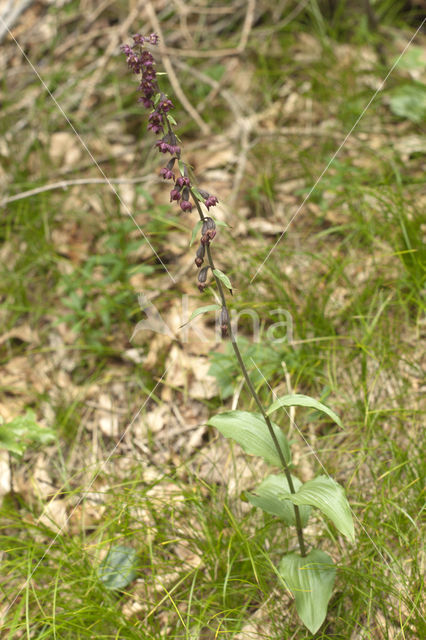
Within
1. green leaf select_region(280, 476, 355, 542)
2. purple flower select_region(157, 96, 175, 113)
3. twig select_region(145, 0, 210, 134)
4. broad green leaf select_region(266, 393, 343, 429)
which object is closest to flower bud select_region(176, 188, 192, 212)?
purple flower select_region(157, 96, 175, 113)

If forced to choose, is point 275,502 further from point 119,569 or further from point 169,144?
point 169,144

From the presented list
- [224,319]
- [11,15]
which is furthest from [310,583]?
[11,15]

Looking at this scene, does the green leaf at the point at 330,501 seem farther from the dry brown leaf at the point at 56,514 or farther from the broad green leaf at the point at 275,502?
the dry brown leaf at the point at 56,514

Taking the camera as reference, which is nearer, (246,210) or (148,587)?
(148,587)

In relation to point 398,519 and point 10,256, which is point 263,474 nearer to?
point 398,519

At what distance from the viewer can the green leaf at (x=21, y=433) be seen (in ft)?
8.32

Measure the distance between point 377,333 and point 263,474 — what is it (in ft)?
2.76

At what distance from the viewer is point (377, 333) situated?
2.69 metres

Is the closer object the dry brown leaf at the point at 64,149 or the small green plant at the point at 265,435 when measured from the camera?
the small green plant at the point at 265,435

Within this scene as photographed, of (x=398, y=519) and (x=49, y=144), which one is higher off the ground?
(x=49, y=144)

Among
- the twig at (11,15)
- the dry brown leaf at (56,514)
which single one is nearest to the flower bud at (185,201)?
the dry brown leaf at (56,514)

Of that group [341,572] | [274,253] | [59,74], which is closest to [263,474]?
[341,572]

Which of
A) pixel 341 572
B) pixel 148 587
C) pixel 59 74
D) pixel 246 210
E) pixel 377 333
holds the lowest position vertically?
pixel 148 587

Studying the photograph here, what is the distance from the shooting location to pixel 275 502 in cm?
197
